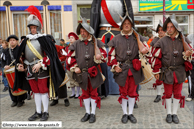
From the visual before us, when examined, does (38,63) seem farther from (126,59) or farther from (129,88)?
(129,88)

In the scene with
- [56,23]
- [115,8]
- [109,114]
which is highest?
[56,23]

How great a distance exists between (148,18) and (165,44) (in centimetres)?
1070

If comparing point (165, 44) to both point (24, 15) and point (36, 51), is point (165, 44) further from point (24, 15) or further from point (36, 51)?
point (24, 15)

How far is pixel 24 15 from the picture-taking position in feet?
43.8

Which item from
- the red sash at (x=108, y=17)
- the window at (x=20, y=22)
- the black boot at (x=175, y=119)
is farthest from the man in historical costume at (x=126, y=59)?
the window at (x=20, y=22)

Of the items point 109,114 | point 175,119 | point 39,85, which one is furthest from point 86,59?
point 175,119

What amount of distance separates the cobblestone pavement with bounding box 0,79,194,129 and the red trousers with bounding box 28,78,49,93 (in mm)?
637

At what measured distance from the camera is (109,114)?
13.7 feet

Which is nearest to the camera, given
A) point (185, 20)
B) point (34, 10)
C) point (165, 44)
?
point (165, 44)

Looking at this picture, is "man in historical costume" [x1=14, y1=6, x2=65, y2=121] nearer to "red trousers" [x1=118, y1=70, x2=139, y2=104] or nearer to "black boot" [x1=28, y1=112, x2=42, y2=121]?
"black boot" [x1=28, y1=112, x2=42, y2=121]

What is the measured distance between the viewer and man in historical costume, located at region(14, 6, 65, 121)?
3826 mm

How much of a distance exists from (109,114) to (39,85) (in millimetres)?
1541

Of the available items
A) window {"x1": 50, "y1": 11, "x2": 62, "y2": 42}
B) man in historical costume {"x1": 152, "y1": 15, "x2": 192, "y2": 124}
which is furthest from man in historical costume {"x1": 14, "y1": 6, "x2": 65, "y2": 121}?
window {"x1": 50, "y1": 11, "x2": 62, "y2": 42}

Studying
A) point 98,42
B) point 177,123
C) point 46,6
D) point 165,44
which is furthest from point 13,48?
point 46,6
